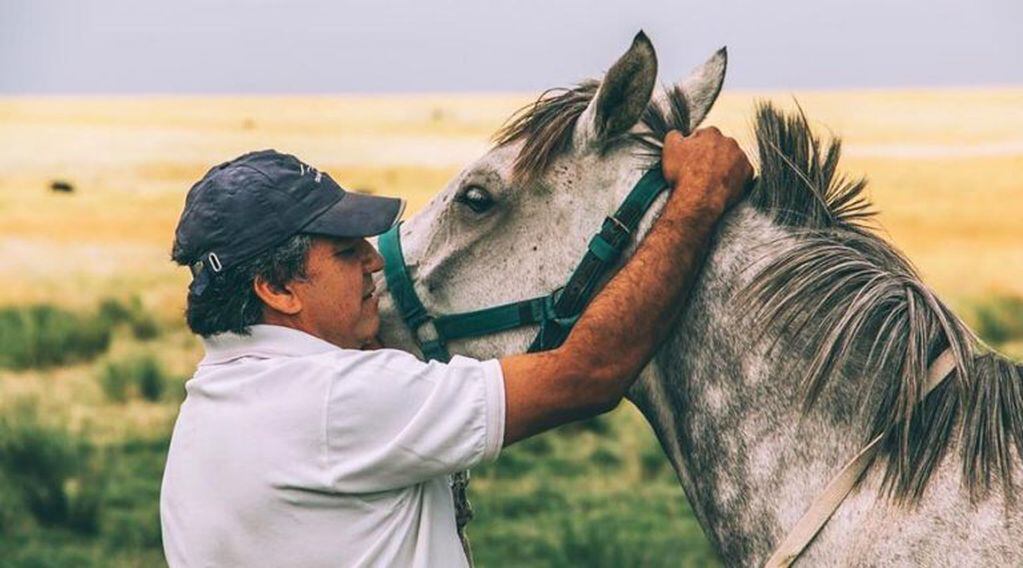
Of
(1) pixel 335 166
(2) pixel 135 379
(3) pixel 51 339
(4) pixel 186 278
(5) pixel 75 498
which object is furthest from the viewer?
(1) pixel 335 166

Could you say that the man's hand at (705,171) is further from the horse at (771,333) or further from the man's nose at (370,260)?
the man's nose at (370,260)

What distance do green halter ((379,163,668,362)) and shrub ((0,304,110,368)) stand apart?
11417mm

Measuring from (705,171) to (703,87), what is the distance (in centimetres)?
37

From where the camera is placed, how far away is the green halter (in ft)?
10.0

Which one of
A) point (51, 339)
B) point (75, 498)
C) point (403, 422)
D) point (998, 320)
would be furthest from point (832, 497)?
point (51, 339)

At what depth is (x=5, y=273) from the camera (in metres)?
20.1

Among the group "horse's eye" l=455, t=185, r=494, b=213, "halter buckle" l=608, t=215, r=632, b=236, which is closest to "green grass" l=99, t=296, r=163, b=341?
"horse's eye" l=455, t=185, r=494, b=213

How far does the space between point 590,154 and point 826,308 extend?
0.65 metres

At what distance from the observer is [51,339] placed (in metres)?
14.4

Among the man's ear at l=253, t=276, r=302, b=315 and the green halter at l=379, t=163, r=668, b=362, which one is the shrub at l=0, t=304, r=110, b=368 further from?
the man's ear at l=253, t=276, r=302, b=315

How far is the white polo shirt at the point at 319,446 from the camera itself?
2752mm

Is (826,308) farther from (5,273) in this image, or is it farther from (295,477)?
(5,273)

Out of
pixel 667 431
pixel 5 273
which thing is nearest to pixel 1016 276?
pixel 5 273

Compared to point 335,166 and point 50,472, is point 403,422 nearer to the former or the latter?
point 50,472
